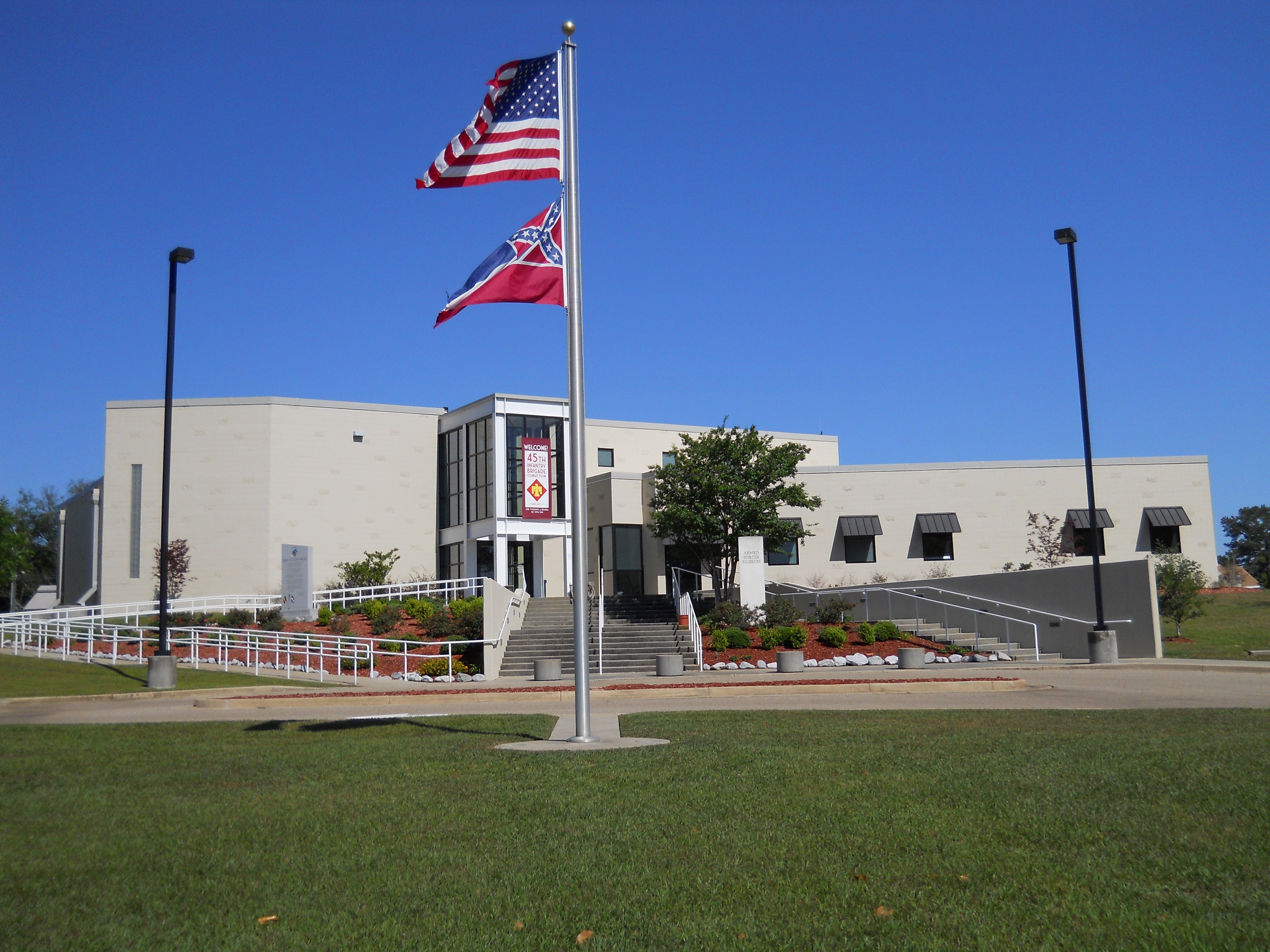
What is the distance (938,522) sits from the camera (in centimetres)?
4166

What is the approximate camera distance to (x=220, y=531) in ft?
142

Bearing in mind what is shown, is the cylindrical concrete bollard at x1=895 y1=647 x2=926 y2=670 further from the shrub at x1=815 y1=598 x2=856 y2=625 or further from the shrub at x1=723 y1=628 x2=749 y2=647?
the shrub at x1=815 y1=598 x2=856 y2=625

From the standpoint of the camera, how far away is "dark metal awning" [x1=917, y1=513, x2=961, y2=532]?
41.4m

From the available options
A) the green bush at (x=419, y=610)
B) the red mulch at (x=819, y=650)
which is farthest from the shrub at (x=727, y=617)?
the green bush at (x=419, y=610)

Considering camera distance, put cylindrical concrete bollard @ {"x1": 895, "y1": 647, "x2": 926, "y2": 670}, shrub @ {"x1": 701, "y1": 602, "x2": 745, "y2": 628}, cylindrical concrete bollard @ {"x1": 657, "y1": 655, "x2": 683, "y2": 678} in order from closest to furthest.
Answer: cylindrical concrete bollard @ {"x1": 657, "y1": 655, "x2": 683, "y2": 678}
cylindrical concrete bollard @ {"x1": 895, "y1": 647, "x2": 926, "y2": 670}
shrub @ {"x1": 701, "y1": 602, "x2": 745, "y2": 628}

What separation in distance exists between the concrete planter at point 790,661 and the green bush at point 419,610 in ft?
38.5

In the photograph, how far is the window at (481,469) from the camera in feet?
139

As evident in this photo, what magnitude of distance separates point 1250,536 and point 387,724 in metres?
80.3

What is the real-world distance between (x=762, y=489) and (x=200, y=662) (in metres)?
18.1

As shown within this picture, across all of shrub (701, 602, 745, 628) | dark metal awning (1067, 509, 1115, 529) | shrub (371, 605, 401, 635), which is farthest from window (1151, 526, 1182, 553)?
shrub (371, 605, 401, 635)

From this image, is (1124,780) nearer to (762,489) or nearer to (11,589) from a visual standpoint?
(762,489)

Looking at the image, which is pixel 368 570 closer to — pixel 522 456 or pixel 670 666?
pixel 522 456

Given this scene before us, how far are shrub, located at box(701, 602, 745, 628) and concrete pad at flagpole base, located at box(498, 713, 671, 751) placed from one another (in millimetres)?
17141

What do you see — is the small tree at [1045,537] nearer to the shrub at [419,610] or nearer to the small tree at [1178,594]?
the small tree at [1178,594]
